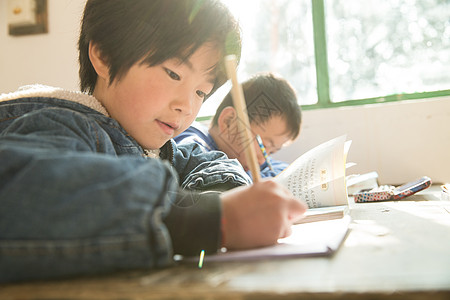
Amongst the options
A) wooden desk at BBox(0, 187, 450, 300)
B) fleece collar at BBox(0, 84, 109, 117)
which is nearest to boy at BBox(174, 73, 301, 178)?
fleece collar at BBox(0, 84, 109, 117)

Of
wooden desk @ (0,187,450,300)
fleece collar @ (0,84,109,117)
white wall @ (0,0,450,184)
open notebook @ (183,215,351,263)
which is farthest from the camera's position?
white wall @ (0,0,450,184)

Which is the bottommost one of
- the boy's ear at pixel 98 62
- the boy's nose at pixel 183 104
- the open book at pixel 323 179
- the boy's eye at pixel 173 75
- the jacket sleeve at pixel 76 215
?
the open book at pixel 323 179

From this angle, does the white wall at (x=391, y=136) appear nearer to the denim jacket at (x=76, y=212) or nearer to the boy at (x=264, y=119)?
the boy at (x=264, y=119)

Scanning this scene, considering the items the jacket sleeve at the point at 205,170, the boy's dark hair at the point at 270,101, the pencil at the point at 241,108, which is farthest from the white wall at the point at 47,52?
the pencil at the point at 241,108

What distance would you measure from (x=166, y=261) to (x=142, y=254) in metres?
0.02

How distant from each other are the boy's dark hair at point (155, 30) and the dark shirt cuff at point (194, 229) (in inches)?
14.0

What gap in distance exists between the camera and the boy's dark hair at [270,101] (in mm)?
1520

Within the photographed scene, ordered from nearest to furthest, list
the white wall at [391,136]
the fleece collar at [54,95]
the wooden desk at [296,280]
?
the wooden desk at [296,280] < the fleece collar at [54,95] < the white wall at [391,136]

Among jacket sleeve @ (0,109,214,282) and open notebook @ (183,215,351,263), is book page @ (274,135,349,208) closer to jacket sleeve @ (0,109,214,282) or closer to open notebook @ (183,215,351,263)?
open notebook @ (183,215,351,263)

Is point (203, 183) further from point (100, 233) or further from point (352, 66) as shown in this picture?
point (352, 66)

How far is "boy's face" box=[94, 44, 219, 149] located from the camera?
688 mm

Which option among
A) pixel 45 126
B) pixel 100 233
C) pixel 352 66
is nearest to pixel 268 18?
pixel 352 66

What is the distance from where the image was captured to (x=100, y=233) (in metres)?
0.33

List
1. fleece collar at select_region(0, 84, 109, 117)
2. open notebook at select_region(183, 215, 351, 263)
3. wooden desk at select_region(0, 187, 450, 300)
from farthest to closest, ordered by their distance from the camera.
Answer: fleece collar at select_region(0, 84, 109, 117)
open notebook at select_region(183, 215, 351, 263)
wooden desk at select_region(0, 187, 450, 300)
